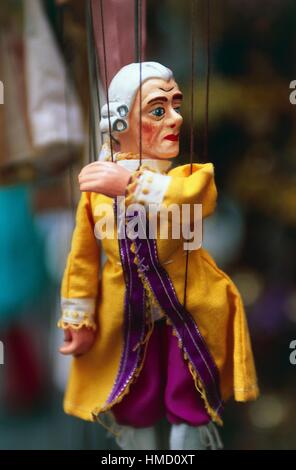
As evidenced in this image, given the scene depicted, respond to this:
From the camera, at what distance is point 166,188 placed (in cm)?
96

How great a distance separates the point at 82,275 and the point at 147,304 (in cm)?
10

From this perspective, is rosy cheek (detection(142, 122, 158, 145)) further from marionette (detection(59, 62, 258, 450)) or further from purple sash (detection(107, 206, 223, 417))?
purple sash (detection(107, 206, 223, 417))

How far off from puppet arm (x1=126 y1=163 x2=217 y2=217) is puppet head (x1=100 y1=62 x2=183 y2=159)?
0.16ft

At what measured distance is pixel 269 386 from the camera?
1.23m

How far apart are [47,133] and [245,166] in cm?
31

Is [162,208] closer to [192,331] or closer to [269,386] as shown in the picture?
[192,331]

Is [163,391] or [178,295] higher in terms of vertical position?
[178,295]

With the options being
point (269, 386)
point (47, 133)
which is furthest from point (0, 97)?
point (269, 386)

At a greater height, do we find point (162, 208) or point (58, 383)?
point (162, 208)

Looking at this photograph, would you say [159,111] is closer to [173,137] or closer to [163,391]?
[173,137]

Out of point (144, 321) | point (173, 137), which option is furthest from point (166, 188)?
point (144, 321)

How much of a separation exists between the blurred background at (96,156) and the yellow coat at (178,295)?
83mm

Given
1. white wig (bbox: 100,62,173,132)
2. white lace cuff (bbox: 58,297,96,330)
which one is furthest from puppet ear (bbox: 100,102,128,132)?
white lace cuff (bbox: 58,297,96,330)

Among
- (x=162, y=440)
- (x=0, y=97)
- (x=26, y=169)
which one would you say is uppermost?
(x=0, y=97)
